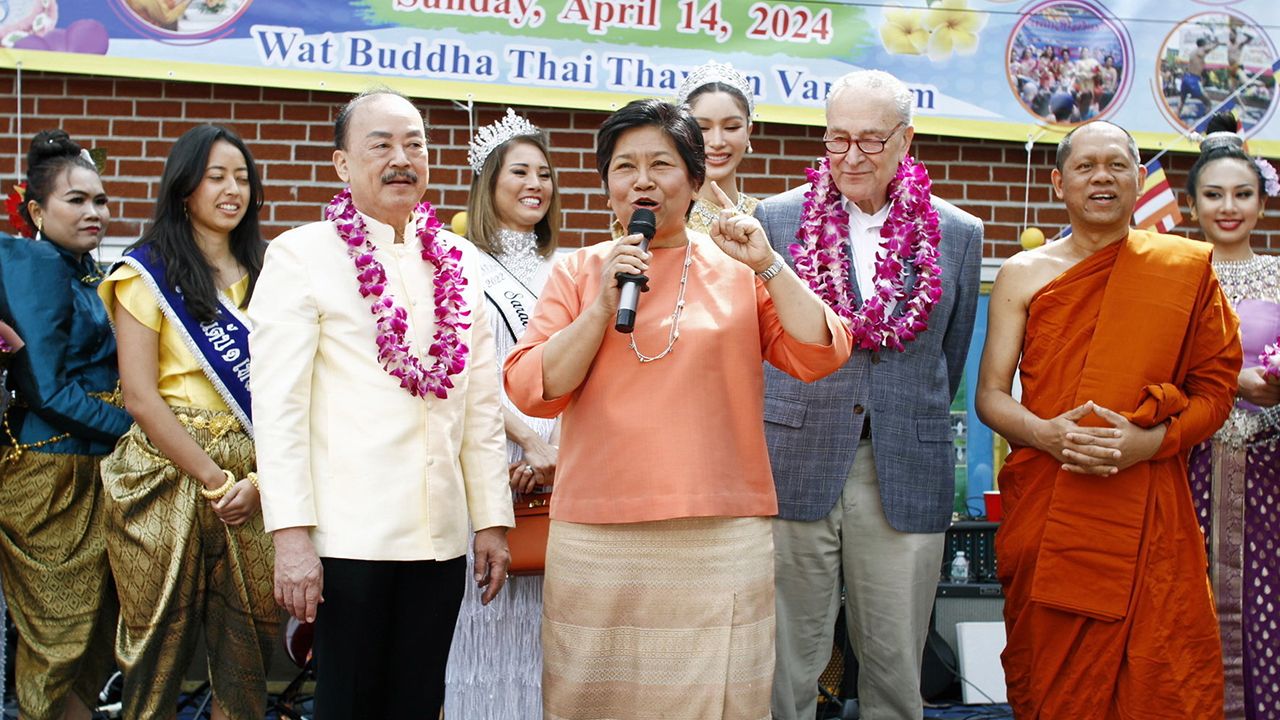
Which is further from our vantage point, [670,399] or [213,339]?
[213,339]

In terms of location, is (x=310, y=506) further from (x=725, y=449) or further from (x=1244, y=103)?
(x=1244, y=103)

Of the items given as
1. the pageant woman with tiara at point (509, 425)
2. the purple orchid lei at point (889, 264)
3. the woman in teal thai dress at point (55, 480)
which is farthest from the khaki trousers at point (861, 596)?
the woman in teal thai dress at point (55, 480)

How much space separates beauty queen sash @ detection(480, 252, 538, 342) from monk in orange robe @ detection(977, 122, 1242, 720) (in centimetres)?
133

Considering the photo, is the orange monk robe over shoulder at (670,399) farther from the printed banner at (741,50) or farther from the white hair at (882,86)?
the printed banner at (741,50)

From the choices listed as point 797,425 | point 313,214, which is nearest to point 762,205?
point 797,425

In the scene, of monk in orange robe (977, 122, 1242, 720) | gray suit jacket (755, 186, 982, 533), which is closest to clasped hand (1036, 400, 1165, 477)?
monk in orange robe (977, 122, 1242, 720)

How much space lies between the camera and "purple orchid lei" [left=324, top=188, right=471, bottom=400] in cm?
251

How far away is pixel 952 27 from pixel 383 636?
361 centimetres

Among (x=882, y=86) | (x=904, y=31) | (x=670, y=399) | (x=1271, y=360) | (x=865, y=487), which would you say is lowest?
(x=865, y=487)

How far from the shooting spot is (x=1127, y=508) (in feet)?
10.5

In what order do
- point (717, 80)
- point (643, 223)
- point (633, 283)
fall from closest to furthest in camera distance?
1. point (633, 283)
2. point (643, 223)
3. point (717, 80)

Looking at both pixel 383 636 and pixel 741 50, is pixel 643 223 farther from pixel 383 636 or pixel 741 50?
pixel 741 50

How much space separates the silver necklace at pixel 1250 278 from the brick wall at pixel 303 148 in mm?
1505

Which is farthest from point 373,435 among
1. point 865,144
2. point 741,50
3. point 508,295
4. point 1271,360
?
point 741,50
